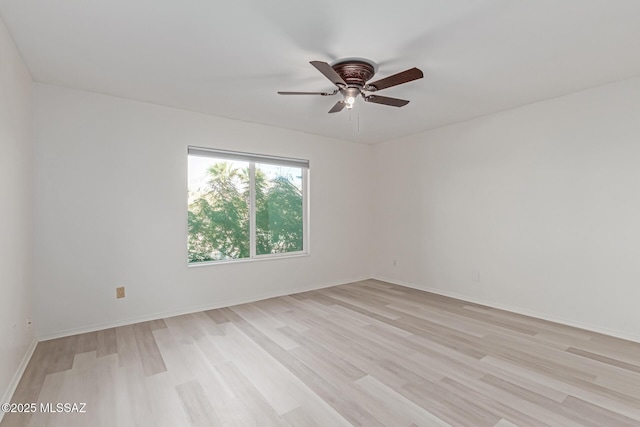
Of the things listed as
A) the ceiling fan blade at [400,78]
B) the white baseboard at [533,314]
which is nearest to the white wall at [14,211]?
the ceiling fan blade at [400,78]

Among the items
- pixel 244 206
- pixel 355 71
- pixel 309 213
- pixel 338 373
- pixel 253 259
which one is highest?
pixel 355 71

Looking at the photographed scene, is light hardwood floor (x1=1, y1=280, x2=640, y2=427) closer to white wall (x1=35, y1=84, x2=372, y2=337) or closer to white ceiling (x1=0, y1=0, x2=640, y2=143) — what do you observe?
white wall (x1=35, y1=84, x2=372, y2=337)

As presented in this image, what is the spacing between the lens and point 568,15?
1887 millimetres

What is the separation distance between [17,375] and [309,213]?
11.1 ft

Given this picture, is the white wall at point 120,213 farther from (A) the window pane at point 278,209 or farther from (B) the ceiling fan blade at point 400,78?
(B) the ceiling fan blade at point 400,78

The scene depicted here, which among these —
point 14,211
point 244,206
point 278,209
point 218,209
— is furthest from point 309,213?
point 14,211

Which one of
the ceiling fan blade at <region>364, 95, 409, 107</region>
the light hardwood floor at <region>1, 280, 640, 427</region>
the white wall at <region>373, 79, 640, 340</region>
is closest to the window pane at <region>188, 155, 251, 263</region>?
the light hardwood floor at <region>1, 280, 640, 427</region>

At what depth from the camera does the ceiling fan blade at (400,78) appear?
2133 millimetres

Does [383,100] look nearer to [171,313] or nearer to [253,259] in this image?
Answer: [253,259]

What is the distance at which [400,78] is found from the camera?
7.30ft

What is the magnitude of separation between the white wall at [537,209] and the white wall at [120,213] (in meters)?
2.28

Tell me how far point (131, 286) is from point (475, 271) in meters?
4.08

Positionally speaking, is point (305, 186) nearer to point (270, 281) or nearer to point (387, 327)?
point (270, 281)

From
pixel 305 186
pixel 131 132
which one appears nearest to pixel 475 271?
pixel 305 186
